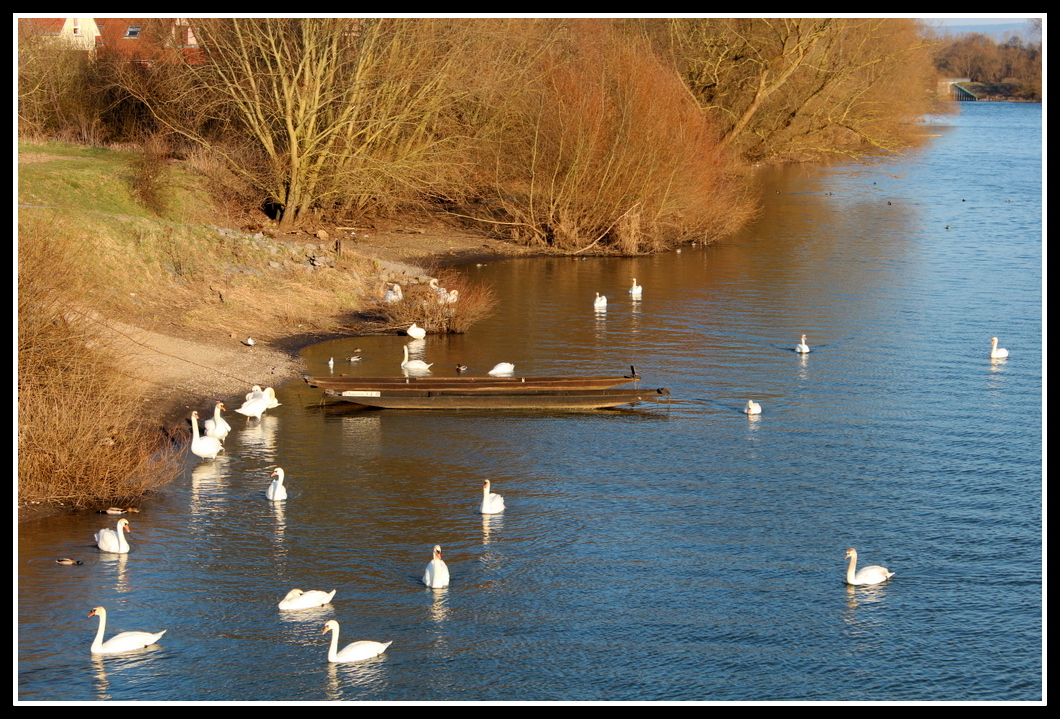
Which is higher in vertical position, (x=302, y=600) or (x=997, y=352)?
(x=997, y=352)

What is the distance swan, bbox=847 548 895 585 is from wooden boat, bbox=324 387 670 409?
9359mm

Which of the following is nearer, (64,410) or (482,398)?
(64,410)

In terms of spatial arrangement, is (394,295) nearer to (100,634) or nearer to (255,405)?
(255,405)

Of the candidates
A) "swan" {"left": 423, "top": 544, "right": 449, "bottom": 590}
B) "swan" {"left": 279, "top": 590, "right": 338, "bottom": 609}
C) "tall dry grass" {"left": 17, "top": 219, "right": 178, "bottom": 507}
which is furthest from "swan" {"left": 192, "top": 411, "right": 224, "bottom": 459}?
"swan" {"left": 423, "top": 544, "right": 449, "bottom": 590}

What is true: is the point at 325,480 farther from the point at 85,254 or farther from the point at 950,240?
the point at 950,240

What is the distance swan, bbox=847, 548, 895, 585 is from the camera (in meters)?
16.9

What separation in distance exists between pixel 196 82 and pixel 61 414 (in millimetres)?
29583

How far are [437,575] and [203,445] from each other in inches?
297

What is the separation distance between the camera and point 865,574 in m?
16.9

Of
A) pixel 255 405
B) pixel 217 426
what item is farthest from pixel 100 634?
pixel 255 405

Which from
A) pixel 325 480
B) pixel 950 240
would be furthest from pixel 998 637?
pixel 950 240

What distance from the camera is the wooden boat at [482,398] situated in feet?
85.1

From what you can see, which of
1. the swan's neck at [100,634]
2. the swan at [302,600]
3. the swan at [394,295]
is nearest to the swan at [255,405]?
the swan at [302,600]

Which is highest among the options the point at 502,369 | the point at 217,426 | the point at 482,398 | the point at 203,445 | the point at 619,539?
the point at 502,369
